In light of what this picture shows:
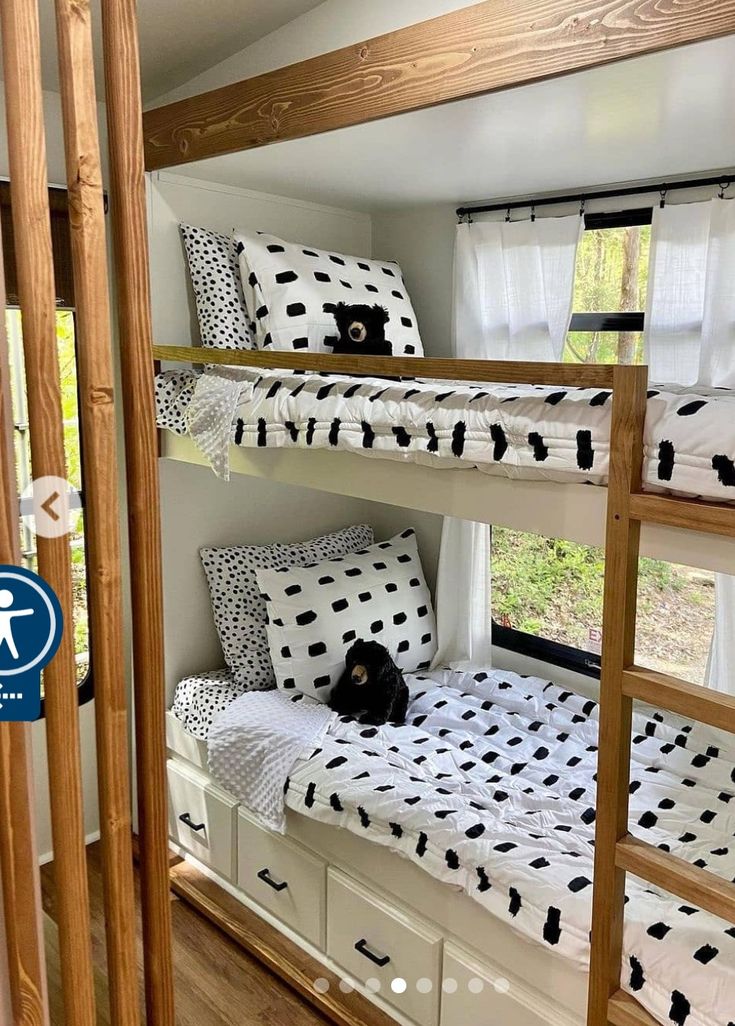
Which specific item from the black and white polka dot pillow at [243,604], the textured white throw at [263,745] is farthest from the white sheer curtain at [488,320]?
the textured white throw at [263,745]

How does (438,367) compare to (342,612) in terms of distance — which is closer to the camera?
(438,367)

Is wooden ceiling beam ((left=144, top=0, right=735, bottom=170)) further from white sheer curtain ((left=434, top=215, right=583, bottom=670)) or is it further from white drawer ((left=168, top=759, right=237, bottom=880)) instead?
white drawer ((left=168, top=759, right=237, bottom=880))

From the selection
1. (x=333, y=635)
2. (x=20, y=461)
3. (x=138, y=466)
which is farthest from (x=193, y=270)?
(x=138, y=466)

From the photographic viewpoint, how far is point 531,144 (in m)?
2.11

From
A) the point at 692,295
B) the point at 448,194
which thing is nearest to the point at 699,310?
the point at 692,295

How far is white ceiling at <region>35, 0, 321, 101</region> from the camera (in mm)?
2084

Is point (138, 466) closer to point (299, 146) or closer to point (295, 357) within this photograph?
point (295, 357)

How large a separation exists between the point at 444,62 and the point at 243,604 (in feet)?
6.12

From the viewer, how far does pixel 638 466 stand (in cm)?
146

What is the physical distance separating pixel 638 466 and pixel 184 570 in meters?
1.88

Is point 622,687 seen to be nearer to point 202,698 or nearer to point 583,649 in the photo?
point 583,649

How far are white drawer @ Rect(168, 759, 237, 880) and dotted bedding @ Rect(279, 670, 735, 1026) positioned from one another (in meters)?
0.46

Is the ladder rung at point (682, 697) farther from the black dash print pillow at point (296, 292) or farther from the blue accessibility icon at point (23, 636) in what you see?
the black dash print pillow at point (296, 292)

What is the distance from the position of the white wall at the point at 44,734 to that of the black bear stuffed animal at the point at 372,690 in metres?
0.82
